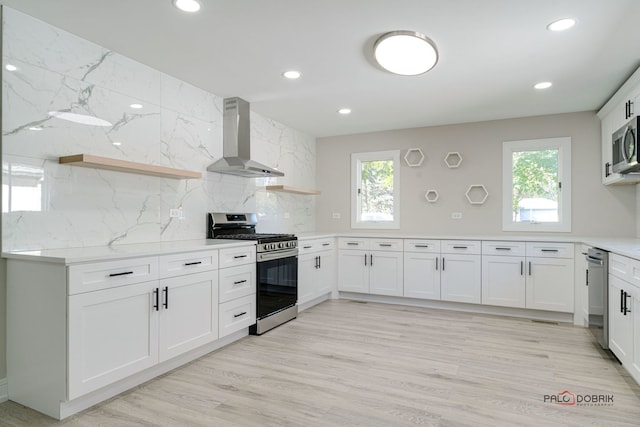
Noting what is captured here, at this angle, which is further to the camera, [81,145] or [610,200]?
[610,200]

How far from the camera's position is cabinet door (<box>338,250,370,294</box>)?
4918mm

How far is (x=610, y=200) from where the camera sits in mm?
4227

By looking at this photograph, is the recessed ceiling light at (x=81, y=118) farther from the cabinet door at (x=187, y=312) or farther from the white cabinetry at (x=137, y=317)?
the cabinet door at (x=187, y=312)

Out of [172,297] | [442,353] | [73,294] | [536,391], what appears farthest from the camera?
[442,353]

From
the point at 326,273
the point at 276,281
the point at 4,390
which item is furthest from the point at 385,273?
the point at 4,390

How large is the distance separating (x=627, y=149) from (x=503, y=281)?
70.1 inches

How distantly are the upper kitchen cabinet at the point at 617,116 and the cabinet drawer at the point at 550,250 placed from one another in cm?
82

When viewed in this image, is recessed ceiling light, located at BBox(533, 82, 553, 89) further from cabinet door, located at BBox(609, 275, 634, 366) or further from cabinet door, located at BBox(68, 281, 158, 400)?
cabinet door, located at BBox(68, 281, 158, 400)

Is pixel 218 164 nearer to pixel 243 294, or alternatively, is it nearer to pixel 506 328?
pixel 243 294

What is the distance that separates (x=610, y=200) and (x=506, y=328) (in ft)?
6.46

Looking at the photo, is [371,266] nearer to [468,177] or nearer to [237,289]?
[468,177]

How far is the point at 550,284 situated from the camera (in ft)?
13.1

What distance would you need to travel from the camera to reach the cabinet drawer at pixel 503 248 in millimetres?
4102

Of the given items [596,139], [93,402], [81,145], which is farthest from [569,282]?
[81,145]
